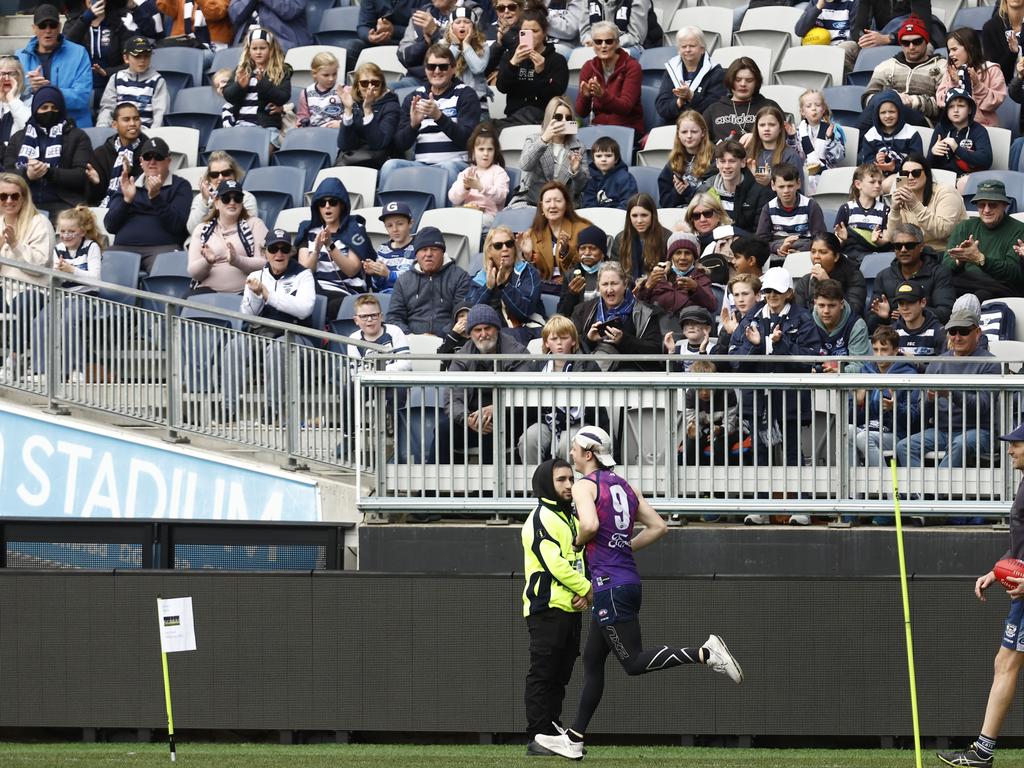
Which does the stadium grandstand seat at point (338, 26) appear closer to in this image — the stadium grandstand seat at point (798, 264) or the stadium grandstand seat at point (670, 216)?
the stadium grandstand seat at point (670, 216)

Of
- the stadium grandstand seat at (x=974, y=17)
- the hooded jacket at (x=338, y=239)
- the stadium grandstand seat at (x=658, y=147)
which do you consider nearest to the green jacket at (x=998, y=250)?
the stadium grandstand seat at (x=658, y=147)

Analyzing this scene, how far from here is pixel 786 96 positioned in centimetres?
1648

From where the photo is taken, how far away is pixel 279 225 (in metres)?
16.5

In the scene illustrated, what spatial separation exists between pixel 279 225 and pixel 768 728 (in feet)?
23.9

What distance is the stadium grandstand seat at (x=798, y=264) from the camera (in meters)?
14.2

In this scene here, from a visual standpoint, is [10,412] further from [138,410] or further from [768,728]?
[768,728]

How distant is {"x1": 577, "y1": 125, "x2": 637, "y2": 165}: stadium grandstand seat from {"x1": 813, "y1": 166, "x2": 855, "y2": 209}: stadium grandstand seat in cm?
189

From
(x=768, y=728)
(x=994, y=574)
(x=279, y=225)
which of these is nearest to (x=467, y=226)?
(x=279, y=225)

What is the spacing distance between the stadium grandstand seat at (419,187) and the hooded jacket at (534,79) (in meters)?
1.29

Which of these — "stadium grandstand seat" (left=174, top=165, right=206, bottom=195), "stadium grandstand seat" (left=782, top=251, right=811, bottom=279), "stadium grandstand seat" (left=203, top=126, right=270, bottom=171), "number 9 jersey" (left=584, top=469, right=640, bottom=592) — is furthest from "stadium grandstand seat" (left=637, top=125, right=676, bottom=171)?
"number 9 jersey" (left=584, top=469, right=640, bottom=592)

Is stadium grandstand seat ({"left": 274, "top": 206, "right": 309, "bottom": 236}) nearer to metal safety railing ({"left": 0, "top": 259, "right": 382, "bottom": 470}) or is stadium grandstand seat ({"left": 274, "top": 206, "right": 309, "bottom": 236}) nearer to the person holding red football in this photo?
metal safety railing ({"left": 0, "top": 259, "right": 382, "bottom": 470})

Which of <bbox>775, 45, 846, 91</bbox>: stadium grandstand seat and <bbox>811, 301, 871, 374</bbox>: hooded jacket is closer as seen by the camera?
<bbox>811, 301, 871, 374</bbox>: hooded jacket

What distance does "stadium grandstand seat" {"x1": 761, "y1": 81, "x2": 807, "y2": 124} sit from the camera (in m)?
16.4

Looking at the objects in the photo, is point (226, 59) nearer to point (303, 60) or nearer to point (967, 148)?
point (303, 60)
